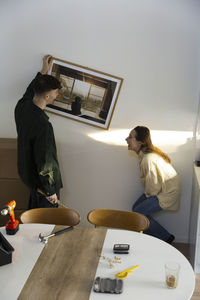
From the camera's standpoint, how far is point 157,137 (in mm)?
4109

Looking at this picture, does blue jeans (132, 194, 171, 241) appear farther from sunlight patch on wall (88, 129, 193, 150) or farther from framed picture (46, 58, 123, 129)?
framed picture (46, 58, 123, 129)

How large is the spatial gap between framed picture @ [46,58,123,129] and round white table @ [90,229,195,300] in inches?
67.6

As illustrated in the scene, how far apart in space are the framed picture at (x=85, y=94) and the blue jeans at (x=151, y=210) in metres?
0.90

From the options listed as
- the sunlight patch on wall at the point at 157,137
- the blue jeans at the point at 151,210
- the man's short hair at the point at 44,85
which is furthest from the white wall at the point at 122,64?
the man's short hair at the point at 44,85

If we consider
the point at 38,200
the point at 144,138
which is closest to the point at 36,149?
the point at 38,200

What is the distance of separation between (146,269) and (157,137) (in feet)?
6.73

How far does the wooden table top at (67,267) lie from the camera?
2.05 meters

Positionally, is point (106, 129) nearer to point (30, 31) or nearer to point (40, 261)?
point (30, 31)

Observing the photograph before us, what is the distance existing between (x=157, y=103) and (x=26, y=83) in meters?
1.45

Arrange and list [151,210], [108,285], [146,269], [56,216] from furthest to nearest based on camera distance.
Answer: [151,210], [56,216], [146,269], [108,285]

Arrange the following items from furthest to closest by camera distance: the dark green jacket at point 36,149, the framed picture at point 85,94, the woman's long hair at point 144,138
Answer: the framed picture at point 85,94, the woman's long hair at point 144,138, the dark green jacket at point 36,149

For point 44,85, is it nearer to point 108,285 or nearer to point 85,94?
point 85,94

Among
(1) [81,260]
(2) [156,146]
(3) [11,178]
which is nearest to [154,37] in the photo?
(2) [156,146]

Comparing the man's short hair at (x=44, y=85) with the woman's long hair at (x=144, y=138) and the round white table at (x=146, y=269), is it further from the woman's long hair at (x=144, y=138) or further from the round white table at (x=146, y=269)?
the round white table at (x=146, y=269)
